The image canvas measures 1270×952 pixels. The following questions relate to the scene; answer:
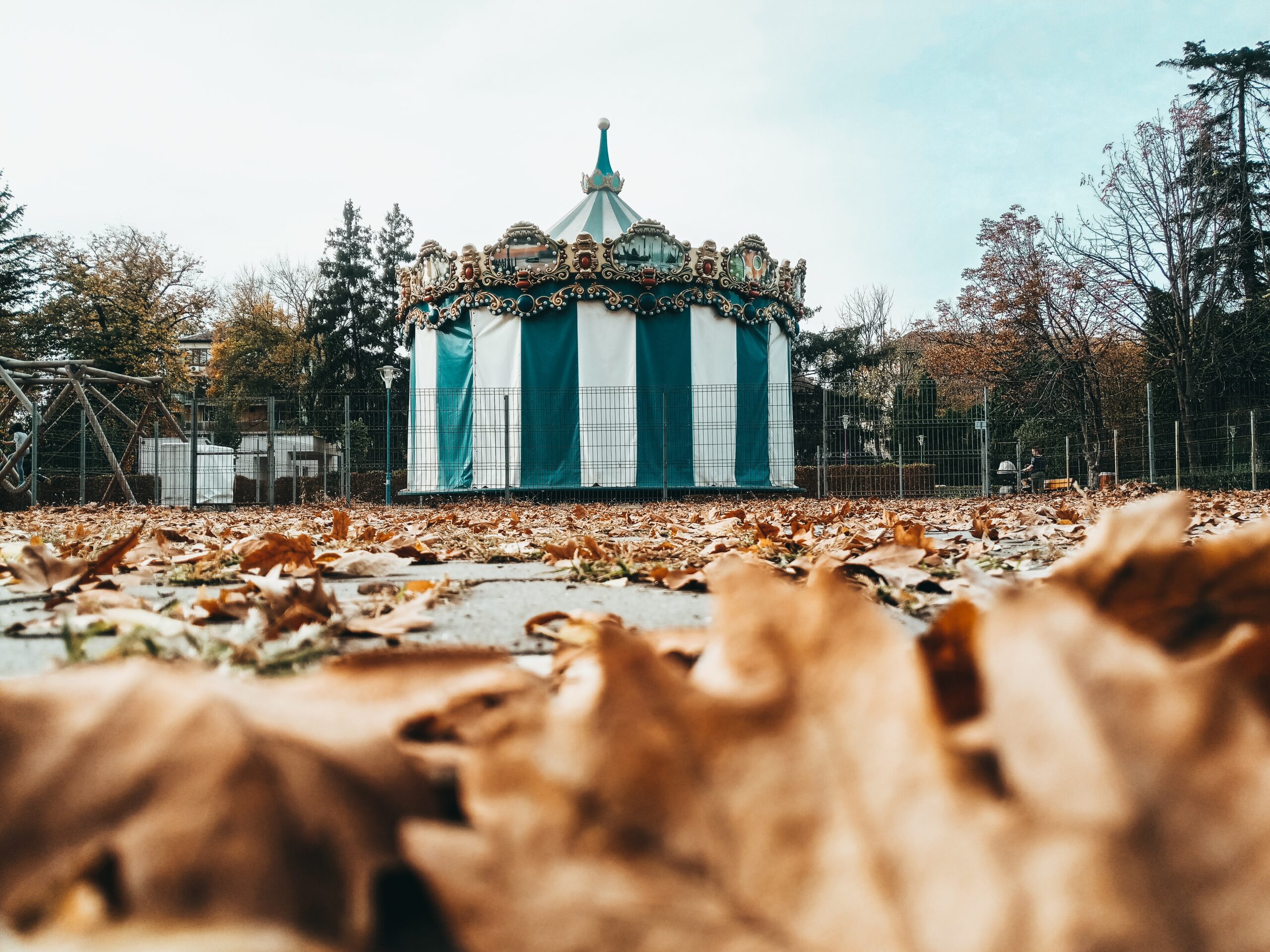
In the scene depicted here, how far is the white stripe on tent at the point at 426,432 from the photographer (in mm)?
14703

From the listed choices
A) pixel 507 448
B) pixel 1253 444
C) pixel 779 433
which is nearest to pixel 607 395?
pixel 507 448

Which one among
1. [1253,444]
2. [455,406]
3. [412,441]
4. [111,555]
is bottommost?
[111,555]

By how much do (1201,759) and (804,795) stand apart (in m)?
0.17

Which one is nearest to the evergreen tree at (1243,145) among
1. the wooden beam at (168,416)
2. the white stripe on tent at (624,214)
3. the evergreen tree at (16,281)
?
the white stripe on tent at (624,214)

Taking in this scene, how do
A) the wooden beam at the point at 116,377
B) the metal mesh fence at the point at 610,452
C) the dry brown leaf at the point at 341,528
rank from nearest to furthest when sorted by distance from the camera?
the dry brown leaf at the point at 341,528, the wooden beam at the point at 116,377, the metal mesh fence at the point at 610,452

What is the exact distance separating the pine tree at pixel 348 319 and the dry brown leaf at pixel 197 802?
120ft

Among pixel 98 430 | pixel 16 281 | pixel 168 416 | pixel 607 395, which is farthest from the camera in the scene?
pixel 16 281

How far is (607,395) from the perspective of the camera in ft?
45.8

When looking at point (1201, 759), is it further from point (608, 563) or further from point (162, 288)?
point (162, 288)

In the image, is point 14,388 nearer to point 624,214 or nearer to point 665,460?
point 665,460

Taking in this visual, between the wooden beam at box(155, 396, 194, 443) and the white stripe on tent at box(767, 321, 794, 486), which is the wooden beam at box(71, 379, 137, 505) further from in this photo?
the white stripe on tent at box(767, 321, 794, 486)

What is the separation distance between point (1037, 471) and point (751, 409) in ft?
21.7

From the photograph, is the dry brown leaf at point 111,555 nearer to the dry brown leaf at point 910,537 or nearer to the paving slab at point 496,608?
the paving slab at point 496,608

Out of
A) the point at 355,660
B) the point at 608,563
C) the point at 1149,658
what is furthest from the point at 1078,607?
the point at 608,563
